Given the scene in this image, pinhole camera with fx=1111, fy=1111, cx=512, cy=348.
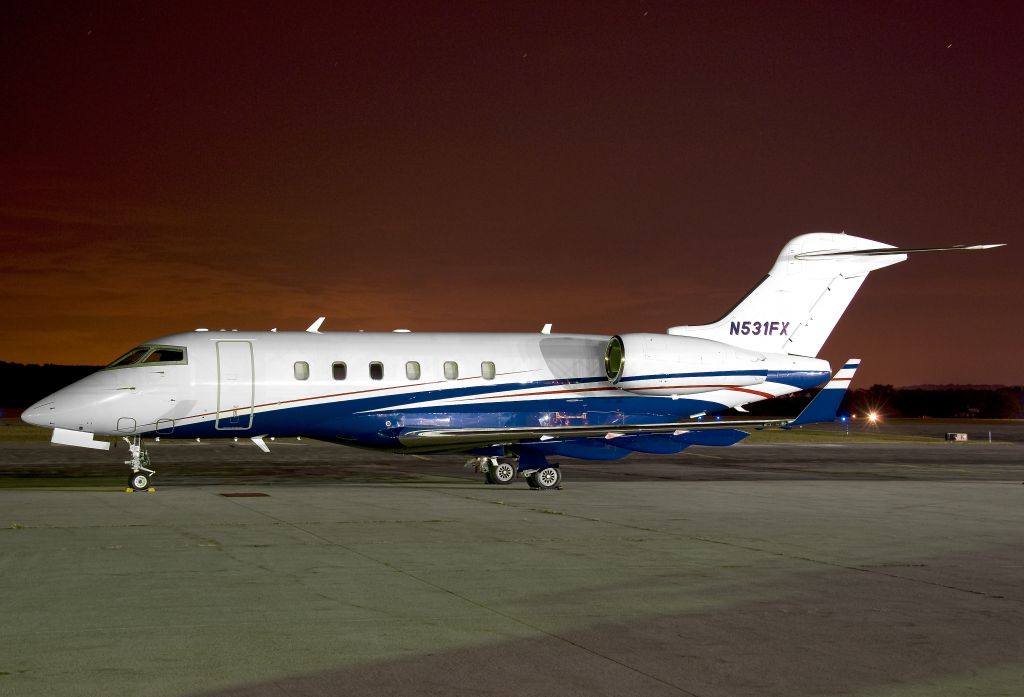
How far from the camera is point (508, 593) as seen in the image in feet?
32.6

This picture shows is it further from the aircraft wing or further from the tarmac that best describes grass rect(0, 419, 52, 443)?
the tarmac

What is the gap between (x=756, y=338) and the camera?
26406mm

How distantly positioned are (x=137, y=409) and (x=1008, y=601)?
17140 mm

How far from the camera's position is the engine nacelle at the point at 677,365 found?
2459 centimetres

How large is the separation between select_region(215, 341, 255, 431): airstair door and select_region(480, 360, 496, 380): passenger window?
16.4 ft

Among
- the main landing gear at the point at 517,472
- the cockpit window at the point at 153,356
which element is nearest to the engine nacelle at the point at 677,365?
the main landing gear at the point at 517,472

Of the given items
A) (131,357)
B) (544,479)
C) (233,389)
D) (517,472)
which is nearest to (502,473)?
(517,472)

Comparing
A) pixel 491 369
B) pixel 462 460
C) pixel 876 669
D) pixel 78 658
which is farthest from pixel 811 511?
pixel 462 460

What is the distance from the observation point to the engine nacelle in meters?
24.6

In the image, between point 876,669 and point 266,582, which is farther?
point 266,582

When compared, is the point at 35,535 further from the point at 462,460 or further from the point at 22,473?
the point at 462,460

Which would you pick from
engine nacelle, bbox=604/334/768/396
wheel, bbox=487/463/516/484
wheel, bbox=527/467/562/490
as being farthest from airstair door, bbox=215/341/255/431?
engine nacelle, bbox=604/334/768/396

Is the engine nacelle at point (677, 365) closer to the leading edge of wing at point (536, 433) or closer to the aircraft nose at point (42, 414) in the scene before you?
the leading edge of wing at point (536, 433)

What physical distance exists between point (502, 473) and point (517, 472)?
34 cm
